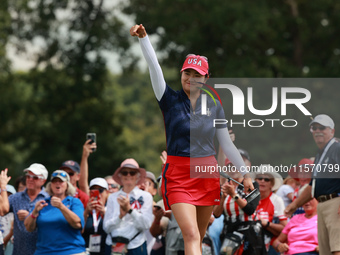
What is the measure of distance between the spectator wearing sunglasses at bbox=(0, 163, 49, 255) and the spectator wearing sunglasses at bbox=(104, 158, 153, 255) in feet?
3.14

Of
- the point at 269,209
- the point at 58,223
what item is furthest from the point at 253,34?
the point at 58,223

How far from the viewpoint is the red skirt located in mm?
6758

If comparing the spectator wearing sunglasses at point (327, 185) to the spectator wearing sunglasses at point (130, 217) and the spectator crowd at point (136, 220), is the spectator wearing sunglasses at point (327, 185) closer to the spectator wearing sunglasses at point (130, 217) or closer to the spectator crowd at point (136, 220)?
the spectator crowd at point (136, 220)

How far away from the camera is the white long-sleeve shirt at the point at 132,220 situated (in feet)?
32.4

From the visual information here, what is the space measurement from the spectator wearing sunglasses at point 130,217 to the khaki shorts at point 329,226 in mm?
2397

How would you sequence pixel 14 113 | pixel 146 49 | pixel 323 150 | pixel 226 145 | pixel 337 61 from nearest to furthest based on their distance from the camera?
pixel 146 49, pixel 226 145, pixel 323 150, pixel 337 61, pixel 14 113

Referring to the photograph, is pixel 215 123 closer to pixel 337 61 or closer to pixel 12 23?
pixel 337 61

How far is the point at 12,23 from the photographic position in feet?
102

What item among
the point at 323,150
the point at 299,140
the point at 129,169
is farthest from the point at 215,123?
the point at 299,140

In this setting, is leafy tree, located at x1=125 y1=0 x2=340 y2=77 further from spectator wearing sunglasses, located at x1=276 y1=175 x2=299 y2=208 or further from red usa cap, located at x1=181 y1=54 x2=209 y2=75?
red usa cap, located at x1=181 y1=54 x2=209 y2=75

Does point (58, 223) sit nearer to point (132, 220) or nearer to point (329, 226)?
point (132, 220)

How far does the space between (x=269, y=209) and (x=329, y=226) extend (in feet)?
4.52

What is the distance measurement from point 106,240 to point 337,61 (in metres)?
18.9

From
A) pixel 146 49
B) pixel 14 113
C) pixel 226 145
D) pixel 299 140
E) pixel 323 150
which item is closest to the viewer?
pixel 146 49
